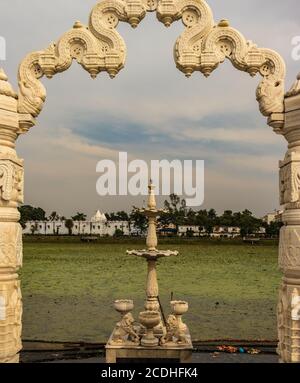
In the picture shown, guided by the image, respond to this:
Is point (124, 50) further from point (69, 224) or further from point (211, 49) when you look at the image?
point (69, 224)

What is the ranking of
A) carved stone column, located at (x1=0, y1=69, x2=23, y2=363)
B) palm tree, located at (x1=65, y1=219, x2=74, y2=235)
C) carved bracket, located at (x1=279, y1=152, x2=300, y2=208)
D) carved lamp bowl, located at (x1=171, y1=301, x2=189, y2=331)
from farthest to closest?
palm tree, located at (x1=65, y1=219, x2=74, y2=235), carved lamp bowl, located at (x1=171, y1=301, x2=189, y2=331), carved stone column, located at (x1=0, y1=69, x2=23, y2=363), carved bracket, located at (x1=279, y1=152, x2=300, y2=208)

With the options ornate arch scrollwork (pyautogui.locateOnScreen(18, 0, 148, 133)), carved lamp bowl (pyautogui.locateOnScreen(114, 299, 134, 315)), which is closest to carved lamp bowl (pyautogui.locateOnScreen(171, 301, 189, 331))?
carved lamp bowl (pyautogui.locateOnScreen(114, 299, 134, 315))

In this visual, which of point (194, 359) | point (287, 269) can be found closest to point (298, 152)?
point (287, 269)

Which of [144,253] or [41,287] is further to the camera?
[41,287]

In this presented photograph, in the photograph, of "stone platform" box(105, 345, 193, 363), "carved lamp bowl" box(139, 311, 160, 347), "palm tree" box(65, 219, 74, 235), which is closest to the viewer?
"carved lamp bowl" box(139, 311, 160, 347)

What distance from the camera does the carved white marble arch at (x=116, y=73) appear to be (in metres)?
4.55

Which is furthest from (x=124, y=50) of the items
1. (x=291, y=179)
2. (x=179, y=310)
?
(x=179, y=310)

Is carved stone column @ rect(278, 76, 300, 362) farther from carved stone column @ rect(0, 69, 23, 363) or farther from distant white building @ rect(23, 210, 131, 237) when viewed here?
distant white building @ rect(23, 210, 131, 237)

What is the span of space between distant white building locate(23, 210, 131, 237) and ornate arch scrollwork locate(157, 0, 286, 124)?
75891mm

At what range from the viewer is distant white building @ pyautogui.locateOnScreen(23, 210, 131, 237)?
8150 cm

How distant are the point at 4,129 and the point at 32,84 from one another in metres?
0.58
